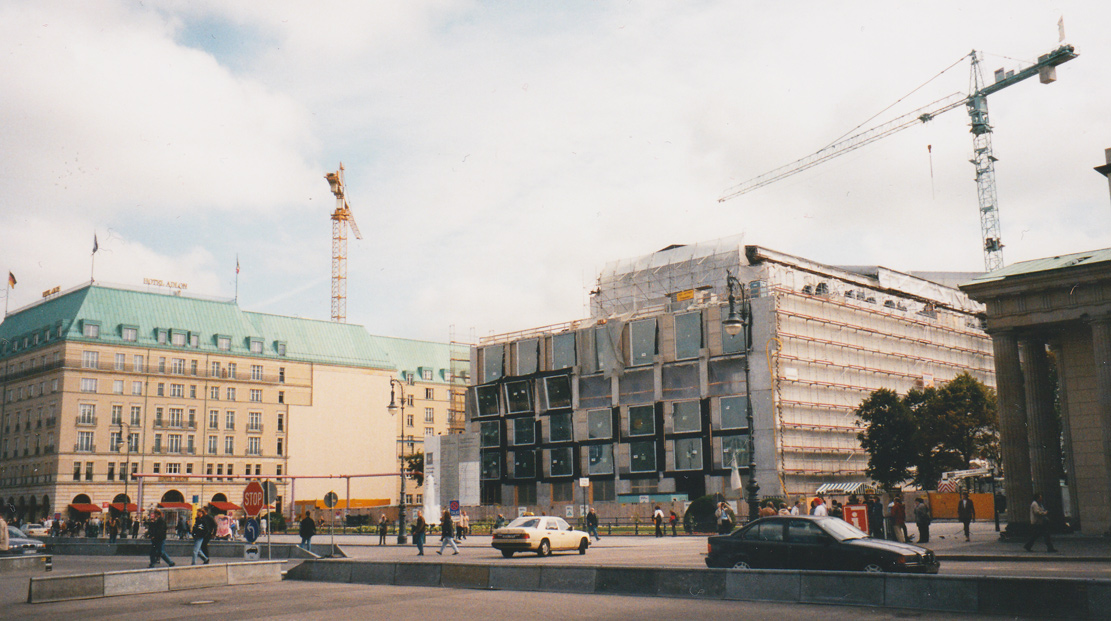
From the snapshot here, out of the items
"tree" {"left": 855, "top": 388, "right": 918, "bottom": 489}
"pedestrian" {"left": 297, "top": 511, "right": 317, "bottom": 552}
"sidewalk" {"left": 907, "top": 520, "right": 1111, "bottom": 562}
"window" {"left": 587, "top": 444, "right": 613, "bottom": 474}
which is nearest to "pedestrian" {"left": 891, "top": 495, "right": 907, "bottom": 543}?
"sidewalk" {"left": 907, "top": 520, "right": 1111, "bottom": 562}

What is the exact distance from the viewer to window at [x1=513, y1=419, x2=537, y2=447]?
8288 cm

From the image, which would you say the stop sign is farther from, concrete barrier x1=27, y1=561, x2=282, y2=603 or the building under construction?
the building under construction

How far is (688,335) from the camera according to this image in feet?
240

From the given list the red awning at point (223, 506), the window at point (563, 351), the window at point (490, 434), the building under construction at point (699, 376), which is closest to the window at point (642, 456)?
the building under construction at point (699, 376)

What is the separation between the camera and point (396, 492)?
4503 inches

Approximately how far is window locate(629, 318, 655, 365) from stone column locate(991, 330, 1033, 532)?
1648 inches

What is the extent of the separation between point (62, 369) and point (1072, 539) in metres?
88.5

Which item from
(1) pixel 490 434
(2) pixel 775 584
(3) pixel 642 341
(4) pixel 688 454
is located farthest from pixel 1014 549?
(1) pixel 490 434

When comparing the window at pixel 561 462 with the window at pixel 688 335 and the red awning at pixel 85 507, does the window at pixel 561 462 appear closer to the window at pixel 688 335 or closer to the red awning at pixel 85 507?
the window at pixel 688 335

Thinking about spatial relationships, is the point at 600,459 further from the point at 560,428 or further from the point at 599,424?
the point at 560,428

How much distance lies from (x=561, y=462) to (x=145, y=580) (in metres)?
60.7

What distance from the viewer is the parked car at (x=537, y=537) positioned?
105 ft

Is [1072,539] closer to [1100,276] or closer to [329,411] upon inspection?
[1100,276]

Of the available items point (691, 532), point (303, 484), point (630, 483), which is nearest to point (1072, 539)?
point (691, 532)
